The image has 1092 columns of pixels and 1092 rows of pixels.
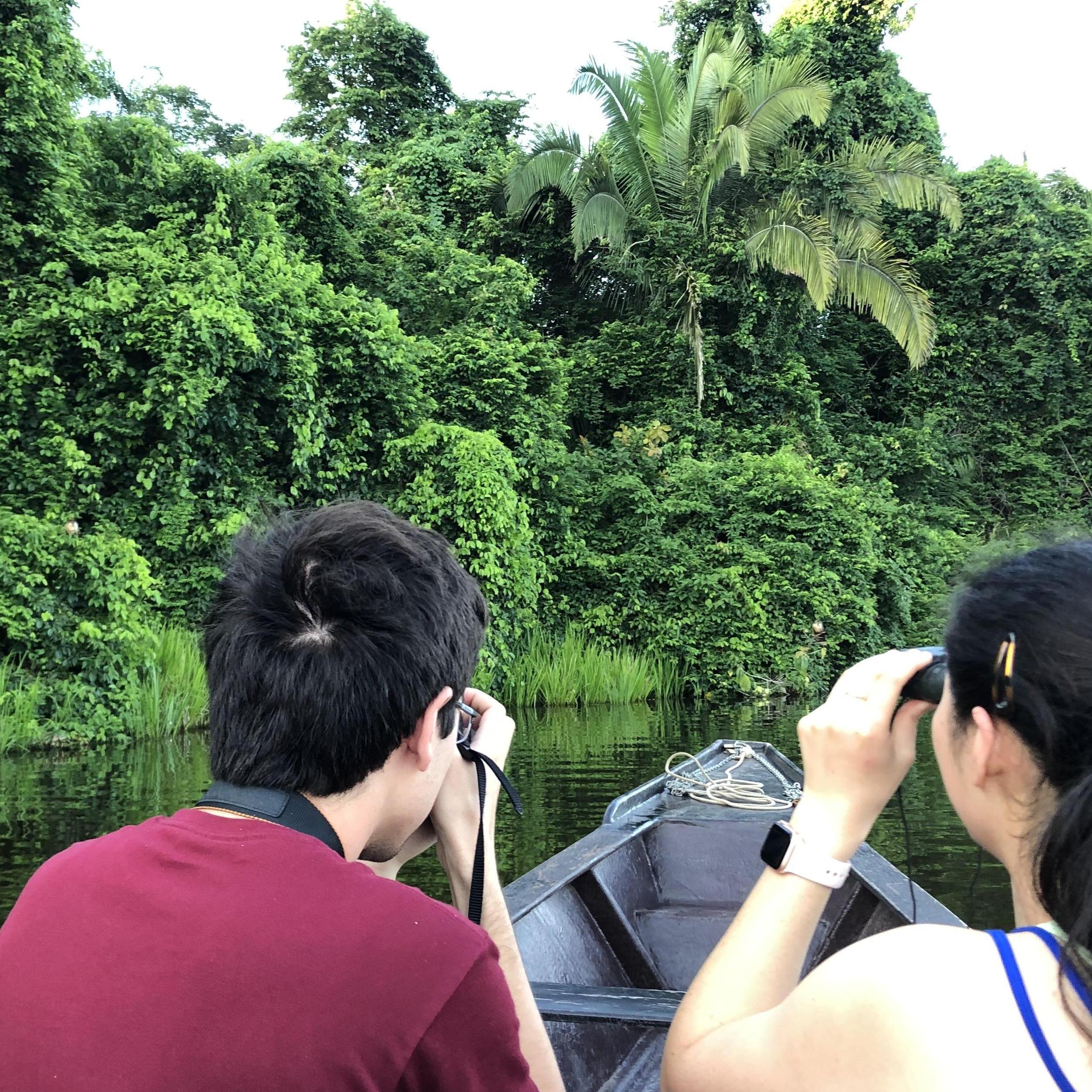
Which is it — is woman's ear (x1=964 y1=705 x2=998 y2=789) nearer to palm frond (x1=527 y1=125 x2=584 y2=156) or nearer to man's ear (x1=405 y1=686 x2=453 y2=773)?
A: man's ear (x1=405 y1=686 x2=453 y2=773)

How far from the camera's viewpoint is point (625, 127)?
13.5m

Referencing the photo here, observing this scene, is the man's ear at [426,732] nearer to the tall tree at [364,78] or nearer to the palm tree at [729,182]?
the palm tree at [729,182]

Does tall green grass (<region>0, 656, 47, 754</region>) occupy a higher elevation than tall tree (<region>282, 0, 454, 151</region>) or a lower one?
A: lower

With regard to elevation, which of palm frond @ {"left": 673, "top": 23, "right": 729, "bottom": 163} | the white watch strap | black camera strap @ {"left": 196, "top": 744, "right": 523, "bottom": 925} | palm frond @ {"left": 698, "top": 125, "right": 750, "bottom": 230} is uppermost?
palm frond @ {"left": 673, "top": 23, "right": 729, "bottom": 163}

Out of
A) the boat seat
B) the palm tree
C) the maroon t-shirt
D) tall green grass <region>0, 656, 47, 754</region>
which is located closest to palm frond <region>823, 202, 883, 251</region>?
the palm tree

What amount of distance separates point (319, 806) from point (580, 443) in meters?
13.7

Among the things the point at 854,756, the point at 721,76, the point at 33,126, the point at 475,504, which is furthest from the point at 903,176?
the point at 854,756

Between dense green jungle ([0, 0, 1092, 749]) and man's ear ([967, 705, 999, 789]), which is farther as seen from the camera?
dense green jungle ([0, 0, 1092, 749])

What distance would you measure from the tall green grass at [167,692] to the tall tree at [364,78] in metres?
10.2

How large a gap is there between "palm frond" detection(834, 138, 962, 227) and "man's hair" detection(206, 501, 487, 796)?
14471mm

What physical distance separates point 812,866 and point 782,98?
13.6 meters

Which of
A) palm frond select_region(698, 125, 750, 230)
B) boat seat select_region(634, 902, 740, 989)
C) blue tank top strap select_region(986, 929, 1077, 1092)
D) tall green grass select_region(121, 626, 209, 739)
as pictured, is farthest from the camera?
palm frond select_region(698, 125, 750, 230)

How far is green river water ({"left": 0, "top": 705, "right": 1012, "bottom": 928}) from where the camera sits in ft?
15.0

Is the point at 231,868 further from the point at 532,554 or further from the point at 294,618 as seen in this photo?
the point at 532,554
